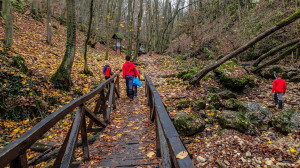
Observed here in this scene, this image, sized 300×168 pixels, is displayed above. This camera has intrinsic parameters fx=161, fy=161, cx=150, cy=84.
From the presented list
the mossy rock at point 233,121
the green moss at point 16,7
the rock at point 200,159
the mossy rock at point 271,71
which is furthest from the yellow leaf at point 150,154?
the green moss at point 16,7

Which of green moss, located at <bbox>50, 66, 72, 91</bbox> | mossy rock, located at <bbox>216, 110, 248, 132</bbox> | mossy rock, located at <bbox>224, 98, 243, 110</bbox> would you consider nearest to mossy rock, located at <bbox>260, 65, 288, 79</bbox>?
mossy rock, located at <bbox>224, 98, 243, 110</bbox>

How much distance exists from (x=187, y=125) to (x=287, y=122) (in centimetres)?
322

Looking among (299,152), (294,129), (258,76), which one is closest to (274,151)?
(299,152)

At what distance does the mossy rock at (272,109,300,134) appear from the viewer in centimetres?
494

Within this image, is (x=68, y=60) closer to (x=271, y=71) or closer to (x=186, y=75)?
(x=186, y=75)

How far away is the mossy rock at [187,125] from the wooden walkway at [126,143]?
34.2 inches

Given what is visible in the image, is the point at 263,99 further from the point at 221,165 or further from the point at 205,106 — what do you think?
the point at 221,165

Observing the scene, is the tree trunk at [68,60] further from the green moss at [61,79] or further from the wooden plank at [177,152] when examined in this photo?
the wooden plank at [177,152]

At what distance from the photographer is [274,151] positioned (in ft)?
13.5

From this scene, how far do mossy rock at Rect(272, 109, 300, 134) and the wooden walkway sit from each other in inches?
159

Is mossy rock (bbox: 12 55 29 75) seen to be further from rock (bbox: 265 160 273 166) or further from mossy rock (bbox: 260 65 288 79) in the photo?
mossy rock (bbox: 260 65 288 79)

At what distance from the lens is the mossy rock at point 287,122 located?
16.2 ft

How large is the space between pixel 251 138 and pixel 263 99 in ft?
12.1

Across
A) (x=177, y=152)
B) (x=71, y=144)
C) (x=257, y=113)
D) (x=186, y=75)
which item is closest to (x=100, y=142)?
(x=71, y=144)
